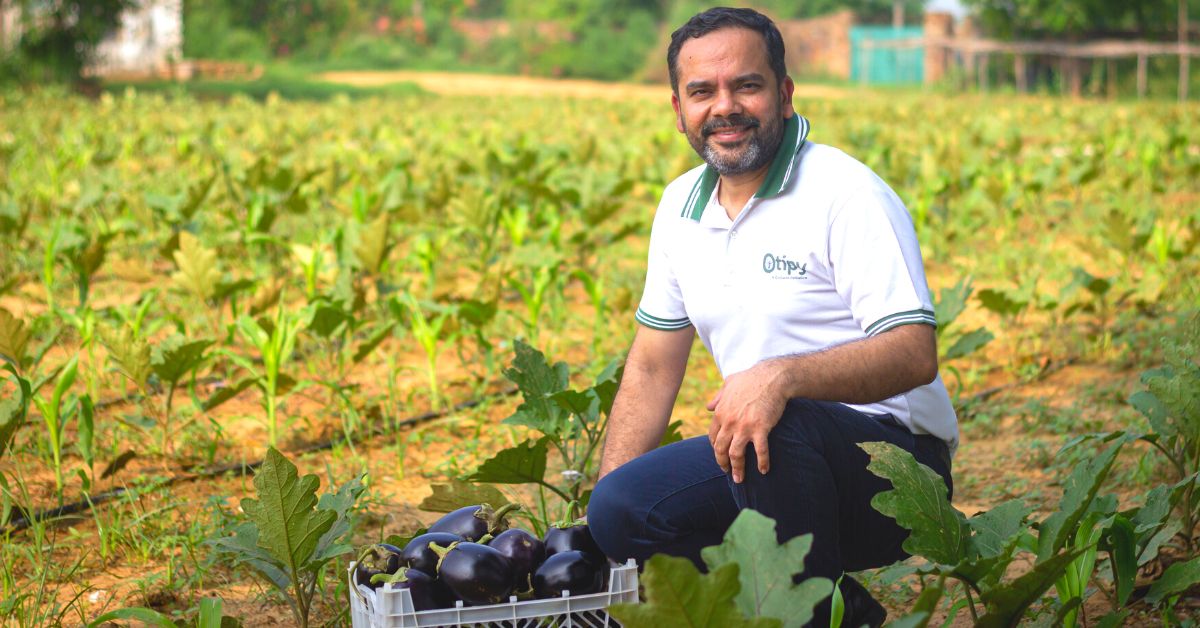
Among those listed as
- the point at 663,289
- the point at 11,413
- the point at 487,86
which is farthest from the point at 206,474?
the point at 487,86

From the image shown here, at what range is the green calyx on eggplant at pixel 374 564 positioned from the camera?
192cm

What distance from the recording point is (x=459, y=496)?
2.37m

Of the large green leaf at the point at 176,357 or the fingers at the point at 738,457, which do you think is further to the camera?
the large green leaf at the point at 176,357

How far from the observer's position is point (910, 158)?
27.0 ft

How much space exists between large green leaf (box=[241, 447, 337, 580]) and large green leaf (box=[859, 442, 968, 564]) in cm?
85

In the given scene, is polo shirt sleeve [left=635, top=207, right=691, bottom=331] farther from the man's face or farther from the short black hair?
the short black hair

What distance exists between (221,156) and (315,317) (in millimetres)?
5712

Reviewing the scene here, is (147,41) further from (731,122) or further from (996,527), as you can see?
(996,527)

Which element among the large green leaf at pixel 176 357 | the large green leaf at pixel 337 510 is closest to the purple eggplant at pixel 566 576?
the large green leaf at pixel 337 510

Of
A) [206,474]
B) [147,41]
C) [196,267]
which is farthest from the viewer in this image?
[147,41]

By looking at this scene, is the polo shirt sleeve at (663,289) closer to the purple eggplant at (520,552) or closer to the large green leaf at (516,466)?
the large green leaf at (516,466)

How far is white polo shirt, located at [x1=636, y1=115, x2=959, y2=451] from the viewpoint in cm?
204

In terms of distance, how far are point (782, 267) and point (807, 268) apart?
0.16 feet

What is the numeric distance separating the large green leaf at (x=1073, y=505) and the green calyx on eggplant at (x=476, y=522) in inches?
32.8
